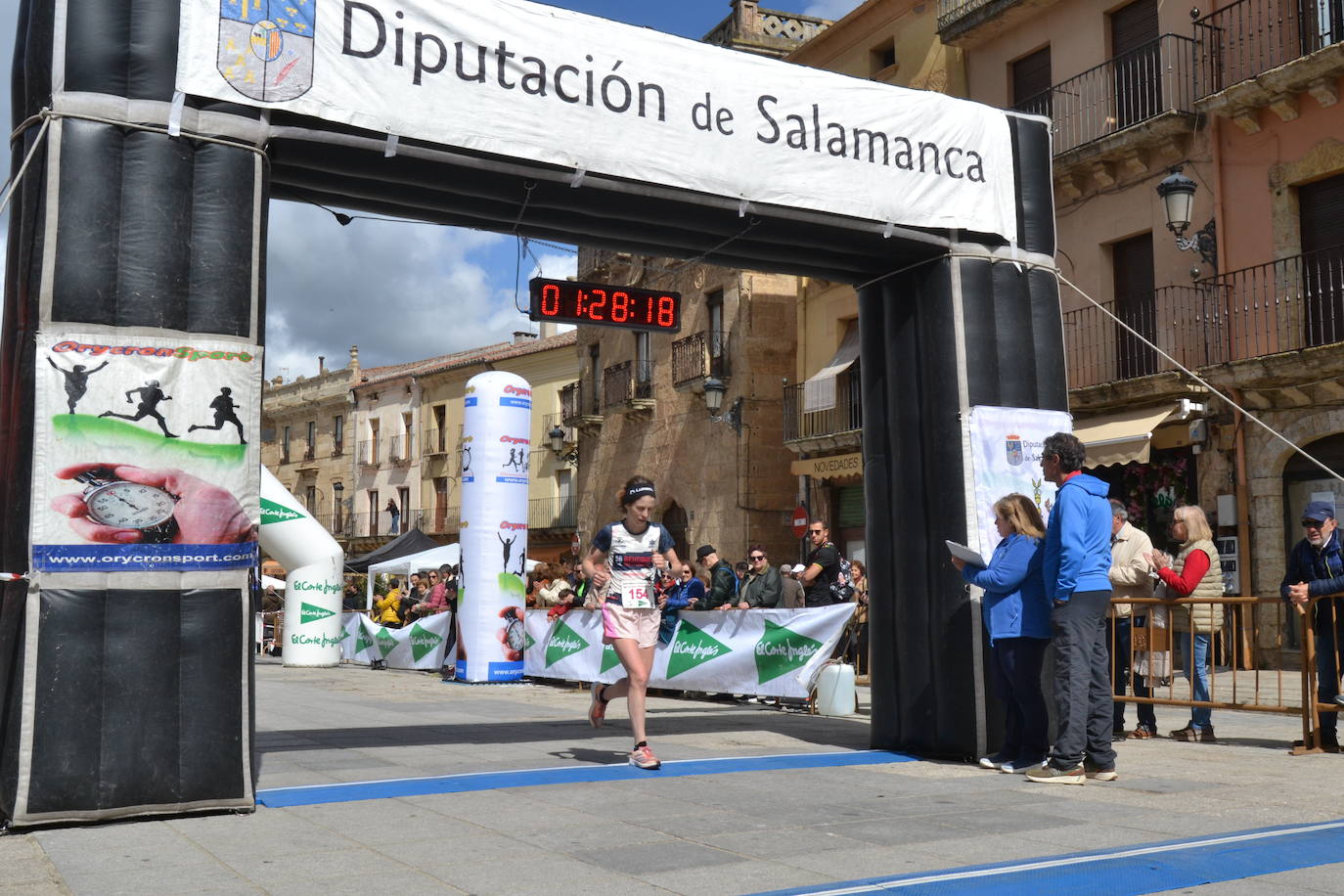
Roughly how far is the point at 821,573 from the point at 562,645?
452 cm

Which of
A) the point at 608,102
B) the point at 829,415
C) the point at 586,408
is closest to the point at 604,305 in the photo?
the point at 608,102

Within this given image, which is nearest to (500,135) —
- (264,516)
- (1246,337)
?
(1246,337)

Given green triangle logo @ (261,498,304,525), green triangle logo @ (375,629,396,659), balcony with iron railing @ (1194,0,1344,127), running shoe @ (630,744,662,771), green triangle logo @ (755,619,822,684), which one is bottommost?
running shoe @ (630,744,662,771)

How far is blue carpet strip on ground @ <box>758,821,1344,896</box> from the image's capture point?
15.6 feet

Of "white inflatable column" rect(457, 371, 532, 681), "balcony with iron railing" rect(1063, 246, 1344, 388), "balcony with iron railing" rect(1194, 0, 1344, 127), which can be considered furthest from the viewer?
"white inflatable column" rect(457, 371, 532, 681)

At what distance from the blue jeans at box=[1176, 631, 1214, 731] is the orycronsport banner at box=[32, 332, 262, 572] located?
23.0 ft

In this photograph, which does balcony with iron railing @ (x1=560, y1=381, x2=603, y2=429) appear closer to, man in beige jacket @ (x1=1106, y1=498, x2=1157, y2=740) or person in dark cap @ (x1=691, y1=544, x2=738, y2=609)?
person in dark cap @ (x1=691, y1=544, x2=738, y2=609)

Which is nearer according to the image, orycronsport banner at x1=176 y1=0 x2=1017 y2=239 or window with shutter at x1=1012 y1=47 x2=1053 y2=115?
orycronsport banner at x1=176 y1=0 x2=1017 y2=239

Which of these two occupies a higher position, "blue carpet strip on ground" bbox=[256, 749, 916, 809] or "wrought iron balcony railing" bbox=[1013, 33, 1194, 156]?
"wrought iron balcony railing" bbox=[1013, 33, 1194, 156]

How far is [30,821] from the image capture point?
19.3 ft

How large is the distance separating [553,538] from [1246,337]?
2942cm

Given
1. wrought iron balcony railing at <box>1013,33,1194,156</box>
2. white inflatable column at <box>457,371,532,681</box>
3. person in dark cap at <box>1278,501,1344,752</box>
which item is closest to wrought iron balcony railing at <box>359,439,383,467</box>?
wrought iron balcony railing at <box>1013,33,1194,156</box>

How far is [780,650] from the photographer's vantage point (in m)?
12.7

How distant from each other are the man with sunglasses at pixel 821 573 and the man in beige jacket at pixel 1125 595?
10.7ft
